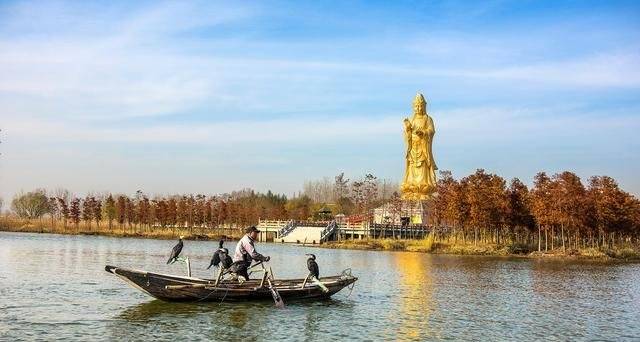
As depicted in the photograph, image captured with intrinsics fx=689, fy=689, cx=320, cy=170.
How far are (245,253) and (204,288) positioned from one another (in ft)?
6.50

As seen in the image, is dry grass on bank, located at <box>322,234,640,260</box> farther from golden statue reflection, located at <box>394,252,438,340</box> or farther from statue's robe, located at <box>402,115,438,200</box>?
statue's robe, located at <box>402,115,438,200</box>

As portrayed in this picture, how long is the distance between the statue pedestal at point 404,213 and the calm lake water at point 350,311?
5336 centimetres

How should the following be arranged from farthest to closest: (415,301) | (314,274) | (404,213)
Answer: (404,213) < (415,301) < (314,274)

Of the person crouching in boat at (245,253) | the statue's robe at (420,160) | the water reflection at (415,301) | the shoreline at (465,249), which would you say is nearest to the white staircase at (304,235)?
the shoreline at (465,249)

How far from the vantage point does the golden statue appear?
102 meters

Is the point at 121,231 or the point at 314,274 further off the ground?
the point at 121,231

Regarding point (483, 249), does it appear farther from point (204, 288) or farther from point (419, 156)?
point (204, 288)

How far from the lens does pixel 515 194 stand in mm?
71062

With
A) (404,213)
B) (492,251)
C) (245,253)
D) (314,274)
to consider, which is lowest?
(492,251)

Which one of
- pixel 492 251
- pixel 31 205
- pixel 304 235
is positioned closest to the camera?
pixel 492 251

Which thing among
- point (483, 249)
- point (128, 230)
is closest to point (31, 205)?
point (128, 230)

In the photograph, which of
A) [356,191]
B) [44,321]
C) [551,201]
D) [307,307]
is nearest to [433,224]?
[551,201]

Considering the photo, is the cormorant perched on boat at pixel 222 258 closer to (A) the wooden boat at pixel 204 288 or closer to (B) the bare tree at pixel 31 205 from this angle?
(A) the wooden boat at pixel 204 288

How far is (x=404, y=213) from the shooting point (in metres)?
95.8
